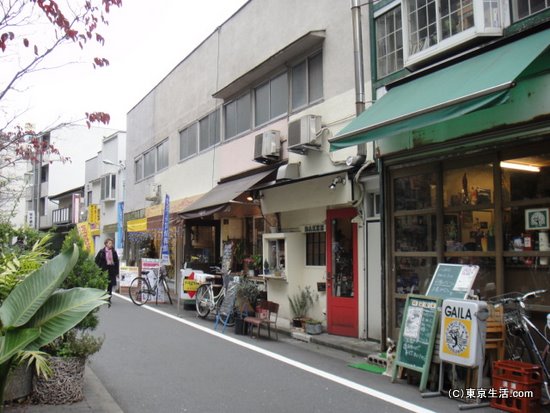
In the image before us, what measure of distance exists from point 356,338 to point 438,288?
10.8 ft

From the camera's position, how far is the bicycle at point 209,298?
12402 millimetres

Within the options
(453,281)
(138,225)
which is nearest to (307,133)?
(453,281)

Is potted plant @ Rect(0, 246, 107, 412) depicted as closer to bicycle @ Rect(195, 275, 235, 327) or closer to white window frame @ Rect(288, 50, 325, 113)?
bicycle @ Rect(195, 275, 235, 327)

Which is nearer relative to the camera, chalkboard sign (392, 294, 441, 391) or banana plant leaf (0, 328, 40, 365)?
banana plant leaf (0, 328, 40, 365)

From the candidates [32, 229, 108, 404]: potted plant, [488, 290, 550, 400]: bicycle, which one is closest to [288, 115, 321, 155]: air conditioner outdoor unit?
[488, 290, 550, 400]: bicycle

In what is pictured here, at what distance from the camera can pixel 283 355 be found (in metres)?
8.72

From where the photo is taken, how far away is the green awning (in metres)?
5.94

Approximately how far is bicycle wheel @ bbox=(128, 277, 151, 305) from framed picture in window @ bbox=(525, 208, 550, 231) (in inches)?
464

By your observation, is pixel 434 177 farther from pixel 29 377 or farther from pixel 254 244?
pixel 254 244

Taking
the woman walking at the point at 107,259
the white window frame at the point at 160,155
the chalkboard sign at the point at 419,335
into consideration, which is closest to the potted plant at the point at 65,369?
the chalkboard sign at the point at 419,335

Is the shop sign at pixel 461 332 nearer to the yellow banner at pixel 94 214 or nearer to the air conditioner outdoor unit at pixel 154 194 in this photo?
the air conditioner outdoor unit at pixel 154 194

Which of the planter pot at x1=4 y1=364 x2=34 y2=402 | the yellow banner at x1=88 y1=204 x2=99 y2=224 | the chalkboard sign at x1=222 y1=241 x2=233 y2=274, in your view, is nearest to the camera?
the planter pot at x1=4 y1=364 x2=34 y2=402

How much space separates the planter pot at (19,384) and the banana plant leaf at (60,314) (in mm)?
971

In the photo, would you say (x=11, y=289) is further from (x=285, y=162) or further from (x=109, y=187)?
(x=109, y=187)
